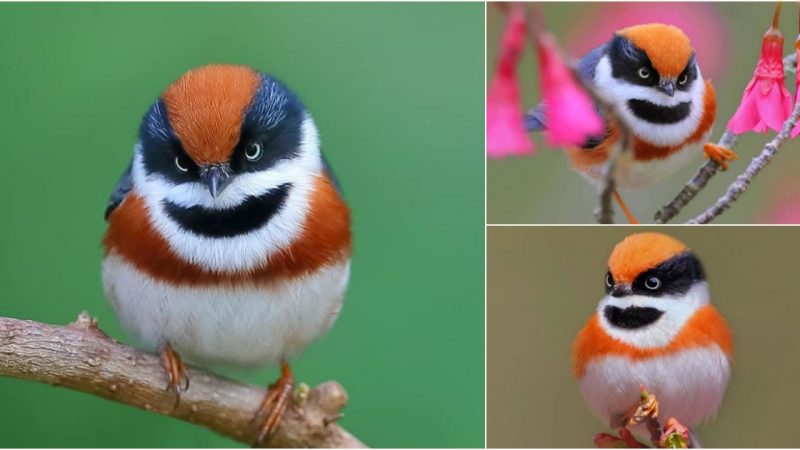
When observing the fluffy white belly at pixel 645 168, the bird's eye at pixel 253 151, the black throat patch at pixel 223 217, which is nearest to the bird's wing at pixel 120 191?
the black throat patch at pixel 223 217

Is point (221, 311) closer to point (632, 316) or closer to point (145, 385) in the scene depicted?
point (145, 385)

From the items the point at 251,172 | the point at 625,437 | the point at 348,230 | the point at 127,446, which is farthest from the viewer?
the point at 127,446

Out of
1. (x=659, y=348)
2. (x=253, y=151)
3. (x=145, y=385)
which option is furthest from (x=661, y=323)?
(x=145, y=385)

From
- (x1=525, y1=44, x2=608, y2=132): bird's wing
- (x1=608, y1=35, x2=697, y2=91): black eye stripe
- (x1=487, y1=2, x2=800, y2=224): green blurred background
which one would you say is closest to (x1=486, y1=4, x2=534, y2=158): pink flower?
(x1=525, y1=44, x2=608, y2=132): bird's wing

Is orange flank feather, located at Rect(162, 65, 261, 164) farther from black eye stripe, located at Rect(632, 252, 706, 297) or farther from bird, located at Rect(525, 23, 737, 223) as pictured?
black eye stripe, located at Rect(632, 252, 706, 297)

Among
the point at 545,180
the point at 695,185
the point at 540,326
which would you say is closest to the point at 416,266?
the point at 540,326

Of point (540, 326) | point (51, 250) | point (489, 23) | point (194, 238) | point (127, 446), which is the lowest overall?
point (127, 446)

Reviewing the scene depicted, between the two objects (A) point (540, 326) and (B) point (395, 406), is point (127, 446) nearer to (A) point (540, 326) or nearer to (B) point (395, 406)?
(B) point (395, 406)

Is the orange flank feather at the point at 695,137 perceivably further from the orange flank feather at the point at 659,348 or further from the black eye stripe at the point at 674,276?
the orange flank feather at the point at 659,348
